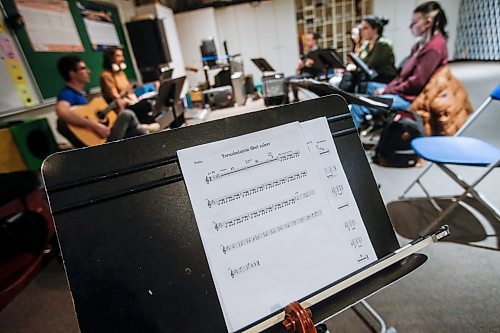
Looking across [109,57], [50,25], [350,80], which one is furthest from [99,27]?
[350,80]

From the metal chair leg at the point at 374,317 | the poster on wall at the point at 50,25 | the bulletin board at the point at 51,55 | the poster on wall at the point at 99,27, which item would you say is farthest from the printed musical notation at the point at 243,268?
the poster on wall at the point at 99,27

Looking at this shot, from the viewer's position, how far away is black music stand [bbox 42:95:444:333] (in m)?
0.41

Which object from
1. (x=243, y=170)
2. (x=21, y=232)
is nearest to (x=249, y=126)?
(x=243, y=170)

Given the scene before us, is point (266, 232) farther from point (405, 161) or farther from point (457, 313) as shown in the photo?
point (405, 161)

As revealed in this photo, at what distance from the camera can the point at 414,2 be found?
6.11 meters

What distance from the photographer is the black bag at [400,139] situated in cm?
208

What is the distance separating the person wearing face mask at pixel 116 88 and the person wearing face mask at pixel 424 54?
224cm

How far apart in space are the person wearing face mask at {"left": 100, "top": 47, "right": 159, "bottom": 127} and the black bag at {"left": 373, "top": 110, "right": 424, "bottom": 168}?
2.06 m

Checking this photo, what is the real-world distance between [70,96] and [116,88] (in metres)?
0.60

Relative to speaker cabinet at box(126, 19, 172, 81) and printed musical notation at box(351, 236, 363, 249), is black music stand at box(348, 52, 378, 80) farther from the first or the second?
speaker cabinet at box(126, 19, 172, 81)

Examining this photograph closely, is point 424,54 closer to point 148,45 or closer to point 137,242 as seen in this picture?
point 137,242

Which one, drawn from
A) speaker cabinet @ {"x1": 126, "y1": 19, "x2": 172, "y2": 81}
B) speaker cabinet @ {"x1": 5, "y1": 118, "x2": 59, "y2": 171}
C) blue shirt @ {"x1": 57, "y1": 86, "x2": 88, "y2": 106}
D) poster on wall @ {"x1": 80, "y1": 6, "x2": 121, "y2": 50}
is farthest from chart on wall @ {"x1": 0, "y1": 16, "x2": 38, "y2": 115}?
speaker cabinet @ {"x1": 126, "y1": 19, "x2": 172, "y2": 81}

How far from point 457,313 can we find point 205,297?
1091mm

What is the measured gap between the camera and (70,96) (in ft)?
7.17
